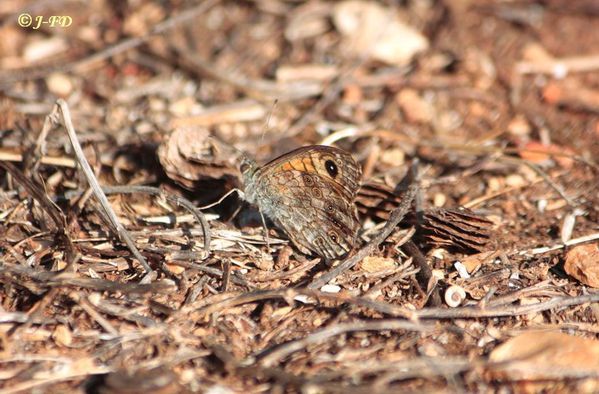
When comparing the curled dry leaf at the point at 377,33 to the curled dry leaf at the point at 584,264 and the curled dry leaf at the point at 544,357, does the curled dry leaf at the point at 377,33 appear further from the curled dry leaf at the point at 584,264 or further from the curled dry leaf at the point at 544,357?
the curled dry leaf at the point at 544,357

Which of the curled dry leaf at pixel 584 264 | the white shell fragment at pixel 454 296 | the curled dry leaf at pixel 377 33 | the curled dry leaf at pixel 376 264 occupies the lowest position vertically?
the curled dry leaf at pixel 584 264

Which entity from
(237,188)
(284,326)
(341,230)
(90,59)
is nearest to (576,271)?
(341,230)

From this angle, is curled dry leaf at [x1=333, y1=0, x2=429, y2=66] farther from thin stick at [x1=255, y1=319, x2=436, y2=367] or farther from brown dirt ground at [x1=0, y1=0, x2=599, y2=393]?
thin stick at [x1=255, y1=319, x2=436, y2=367]

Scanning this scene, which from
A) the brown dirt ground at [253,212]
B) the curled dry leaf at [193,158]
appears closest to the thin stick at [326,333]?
the brown dirt ground at [253,212]

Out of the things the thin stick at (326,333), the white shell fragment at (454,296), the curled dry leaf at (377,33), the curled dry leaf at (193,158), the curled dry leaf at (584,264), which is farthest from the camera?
the curled dry leaf at (377,33)

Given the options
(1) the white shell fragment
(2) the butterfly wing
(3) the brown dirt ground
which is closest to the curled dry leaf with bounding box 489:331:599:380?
(3) the brown dirt ground

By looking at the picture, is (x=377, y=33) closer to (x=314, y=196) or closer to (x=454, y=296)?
(x=314, y=196)
